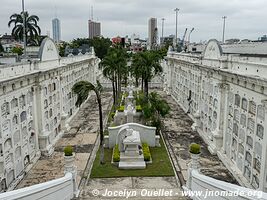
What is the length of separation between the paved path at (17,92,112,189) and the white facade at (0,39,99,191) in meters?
0.65

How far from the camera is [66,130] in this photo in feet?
97.1

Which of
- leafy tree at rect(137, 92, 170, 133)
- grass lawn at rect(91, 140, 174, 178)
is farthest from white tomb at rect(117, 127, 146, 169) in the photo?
leafy tree at rect(137, 92, 170, 133)

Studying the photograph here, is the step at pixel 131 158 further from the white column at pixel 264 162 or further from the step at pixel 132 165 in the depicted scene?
the white column at pixel 264 162

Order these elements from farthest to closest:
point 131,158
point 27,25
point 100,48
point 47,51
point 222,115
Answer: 1. point 100,48
2. point 27,25
3. point 47,51
4. point 222,115
5. point 131,158

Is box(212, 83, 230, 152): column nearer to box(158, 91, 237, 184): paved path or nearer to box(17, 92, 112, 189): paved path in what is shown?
box(158, 91, 237, 184): paved path

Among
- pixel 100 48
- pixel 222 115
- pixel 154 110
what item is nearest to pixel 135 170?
pixel 222 115

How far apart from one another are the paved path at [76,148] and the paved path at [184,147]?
265 inches

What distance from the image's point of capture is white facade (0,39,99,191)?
56.2 feet

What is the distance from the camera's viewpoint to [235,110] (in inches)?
794

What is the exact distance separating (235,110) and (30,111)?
1450 cm

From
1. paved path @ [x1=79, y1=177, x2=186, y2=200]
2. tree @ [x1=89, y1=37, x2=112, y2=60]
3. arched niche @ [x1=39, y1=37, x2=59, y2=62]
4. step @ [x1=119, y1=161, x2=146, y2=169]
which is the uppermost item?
tree @ [x1=89, y1=37, x2=112, y2=60]

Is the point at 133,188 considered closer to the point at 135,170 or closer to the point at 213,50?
the point at 135,170

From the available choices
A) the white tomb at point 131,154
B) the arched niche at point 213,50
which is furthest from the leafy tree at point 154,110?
the arched niche at point 213,50

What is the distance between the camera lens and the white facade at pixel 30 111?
17.1 m
